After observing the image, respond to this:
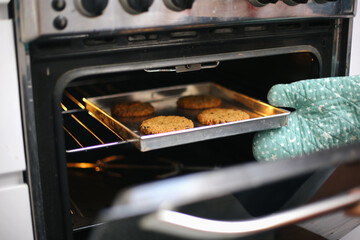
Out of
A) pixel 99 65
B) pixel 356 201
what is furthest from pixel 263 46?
pixel 356 201

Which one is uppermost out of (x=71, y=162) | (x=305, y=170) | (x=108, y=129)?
(x=305, y=170)

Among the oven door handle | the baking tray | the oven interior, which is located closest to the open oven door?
the oven door handle

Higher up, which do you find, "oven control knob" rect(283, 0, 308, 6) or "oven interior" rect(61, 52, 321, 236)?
"oven control knob" rect(283, 0, 308, 6)

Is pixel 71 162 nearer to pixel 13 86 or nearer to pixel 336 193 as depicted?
pixel 13 86

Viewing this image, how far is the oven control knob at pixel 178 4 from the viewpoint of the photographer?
880mm

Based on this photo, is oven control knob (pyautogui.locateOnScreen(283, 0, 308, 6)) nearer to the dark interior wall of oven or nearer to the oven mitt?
the dark interior wall of oven

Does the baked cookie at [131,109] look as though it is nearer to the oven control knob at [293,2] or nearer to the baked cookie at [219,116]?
the baked cookie at [219,116]

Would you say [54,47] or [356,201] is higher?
[54,47]

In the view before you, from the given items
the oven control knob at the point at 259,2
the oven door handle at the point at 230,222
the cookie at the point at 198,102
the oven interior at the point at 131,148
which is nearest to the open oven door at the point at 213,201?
the oven door handle at the point at 230,222

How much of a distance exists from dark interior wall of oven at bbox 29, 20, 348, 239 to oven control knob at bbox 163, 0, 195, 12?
82 millimetres

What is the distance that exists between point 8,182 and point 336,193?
66cm

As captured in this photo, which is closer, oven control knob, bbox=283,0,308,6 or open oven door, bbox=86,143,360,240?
open oven door, bbox=86,143,360,240

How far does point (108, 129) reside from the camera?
1306mm

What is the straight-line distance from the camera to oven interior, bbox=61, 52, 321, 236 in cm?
125
